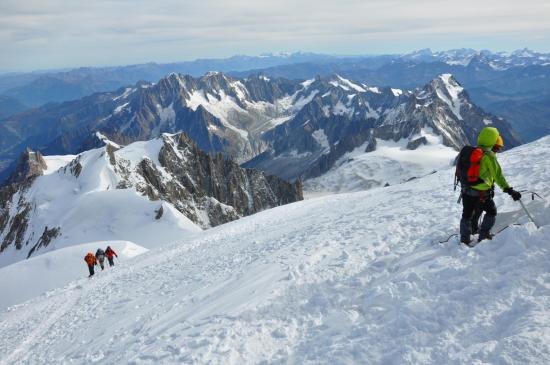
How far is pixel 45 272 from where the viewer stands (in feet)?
135

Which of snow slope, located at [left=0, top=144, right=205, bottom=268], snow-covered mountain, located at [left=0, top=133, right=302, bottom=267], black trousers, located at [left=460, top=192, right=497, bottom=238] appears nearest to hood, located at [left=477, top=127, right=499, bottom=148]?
→ black trousers, located at [left=460, top=192, right=497, bottom=238]

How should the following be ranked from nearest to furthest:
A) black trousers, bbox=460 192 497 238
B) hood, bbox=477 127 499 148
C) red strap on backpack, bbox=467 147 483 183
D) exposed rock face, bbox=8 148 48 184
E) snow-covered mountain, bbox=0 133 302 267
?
hood, bbox=477 127 499 148 < red strap on backpack, bbox=467 147 483 183 < black trousers, bbox=460 192 497 238 < snow-covered mountain, bbox=0 133 302 267 < exposed rock face, bbox=8 148 48 184

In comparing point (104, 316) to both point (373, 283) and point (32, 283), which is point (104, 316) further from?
point (32, 283)

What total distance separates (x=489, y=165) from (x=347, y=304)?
551 cm

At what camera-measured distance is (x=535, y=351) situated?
24.4ft

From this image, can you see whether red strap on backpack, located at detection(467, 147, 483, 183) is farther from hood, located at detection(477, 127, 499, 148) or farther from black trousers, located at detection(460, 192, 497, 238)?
black trousers, located at detection(460, 192, 497, 238)

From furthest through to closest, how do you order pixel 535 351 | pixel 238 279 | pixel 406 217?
pixel 406 217 → pixel 238 279 → pixel 535 351

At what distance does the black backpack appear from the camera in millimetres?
11453

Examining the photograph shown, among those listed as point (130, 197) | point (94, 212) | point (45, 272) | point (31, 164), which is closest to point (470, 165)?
point (45, 272)

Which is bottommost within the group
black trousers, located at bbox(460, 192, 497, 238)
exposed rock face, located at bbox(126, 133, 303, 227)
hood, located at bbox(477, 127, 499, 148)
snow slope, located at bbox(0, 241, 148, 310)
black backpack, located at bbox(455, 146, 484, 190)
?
exposed rock face, located at bbox(126, 133, 303, 227)

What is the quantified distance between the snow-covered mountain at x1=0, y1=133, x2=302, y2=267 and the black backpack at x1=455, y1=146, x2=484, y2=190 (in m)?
58.5

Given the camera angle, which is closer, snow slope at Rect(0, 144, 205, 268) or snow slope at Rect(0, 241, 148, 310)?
snow slope at Rect(0, 241, 148, 310)

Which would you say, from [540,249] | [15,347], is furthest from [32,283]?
[540,249]

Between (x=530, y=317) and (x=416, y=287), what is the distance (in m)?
2.77
